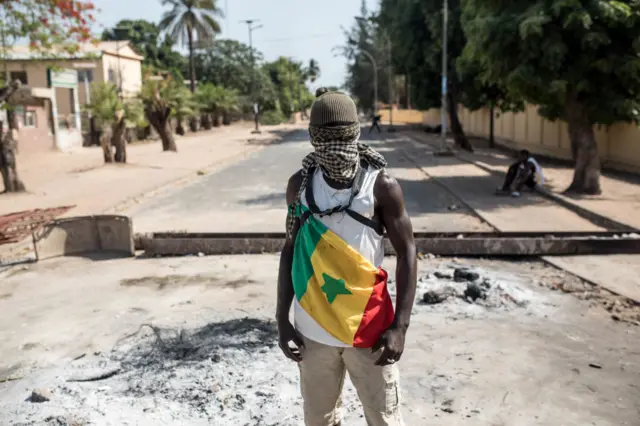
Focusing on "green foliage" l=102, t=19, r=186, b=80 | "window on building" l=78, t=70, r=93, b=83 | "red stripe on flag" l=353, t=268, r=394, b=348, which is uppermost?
"green foliage" l=102, t=19, r=186, b=80

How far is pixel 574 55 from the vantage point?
12688 mm

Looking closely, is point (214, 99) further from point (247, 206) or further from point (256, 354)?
point (256, 354)

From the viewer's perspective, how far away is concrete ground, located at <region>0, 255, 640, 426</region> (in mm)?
3891

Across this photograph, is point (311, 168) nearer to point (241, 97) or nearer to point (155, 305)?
point (155, 305)

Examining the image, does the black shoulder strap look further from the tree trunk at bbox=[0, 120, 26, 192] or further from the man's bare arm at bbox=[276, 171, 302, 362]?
the tree trunk at bbox=[0, 120, 26, 192]

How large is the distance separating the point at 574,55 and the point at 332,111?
11.7 m

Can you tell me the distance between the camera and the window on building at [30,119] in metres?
26.7

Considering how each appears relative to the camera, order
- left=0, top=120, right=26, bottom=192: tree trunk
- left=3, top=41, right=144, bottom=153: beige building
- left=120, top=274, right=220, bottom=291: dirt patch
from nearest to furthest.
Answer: left=120, top=274, right=220, bottom=291: dirt patch < left=0, top=120, right=26, bottom=192: tree trunk < left=3, top=41, right=144, bottom=153: beige building

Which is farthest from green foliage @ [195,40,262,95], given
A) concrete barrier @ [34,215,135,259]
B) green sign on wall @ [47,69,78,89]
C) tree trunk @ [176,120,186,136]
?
concrete barrier @ [34,215,135,259]

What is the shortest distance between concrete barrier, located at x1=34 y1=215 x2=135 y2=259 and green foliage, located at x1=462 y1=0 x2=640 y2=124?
7952 mm

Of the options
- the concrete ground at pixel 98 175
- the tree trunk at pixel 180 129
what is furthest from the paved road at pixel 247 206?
the tree trunk at pixel 180 129

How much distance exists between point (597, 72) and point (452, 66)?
1264 cm

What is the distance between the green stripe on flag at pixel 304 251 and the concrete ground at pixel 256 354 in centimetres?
147

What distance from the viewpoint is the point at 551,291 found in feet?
21.8
